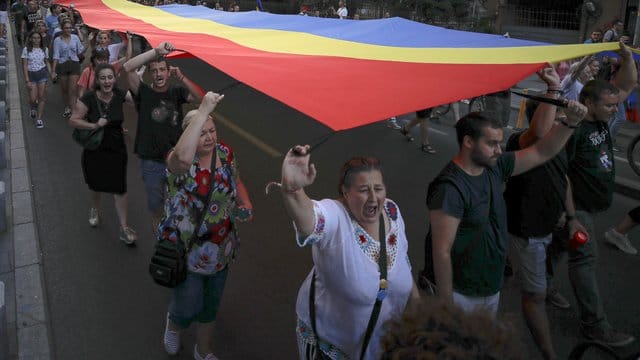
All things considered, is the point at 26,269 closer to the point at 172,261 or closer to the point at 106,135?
the point at 106,135

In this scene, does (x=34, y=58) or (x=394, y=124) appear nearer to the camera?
(x=34, y=58)

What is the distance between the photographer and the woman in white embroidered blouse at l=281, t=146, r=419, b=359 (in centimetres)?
264

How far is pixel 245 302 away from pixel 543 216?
253 cm

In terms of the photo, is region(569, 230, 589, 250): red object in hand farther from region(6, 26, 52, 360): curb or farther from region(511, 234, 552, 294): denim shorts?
region(6, 26, 52, 360): curb

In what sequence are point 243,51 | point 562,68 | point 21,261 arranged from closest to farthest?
point 243,51
point 21,261
point 562,68

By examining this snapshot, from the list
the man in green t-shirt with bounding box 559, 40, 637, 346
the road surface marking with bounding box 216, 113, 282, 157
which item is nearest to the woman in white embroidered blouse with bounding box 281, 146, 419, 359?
the man in green t-shirt with bounding box 559, 40, 637, 346

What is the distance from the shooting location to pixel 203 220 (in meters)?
3.72

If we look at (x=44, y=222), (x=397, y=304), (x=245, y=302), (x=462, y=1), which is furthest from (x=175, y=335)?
(x=462, y=1)

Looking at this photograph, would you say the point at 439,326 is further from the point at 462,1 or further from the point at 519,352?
the point at 462,1

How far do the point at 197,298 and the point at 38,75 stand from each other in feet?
28.8

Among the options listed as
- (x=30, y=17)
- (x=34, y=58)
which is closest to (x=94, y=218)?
(x=34, y=58)

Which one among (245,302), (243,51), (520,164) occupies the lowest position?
(245,302)

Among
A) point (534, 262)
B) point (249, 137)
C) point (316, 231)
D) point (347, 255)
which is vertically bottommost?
point (249, 137)

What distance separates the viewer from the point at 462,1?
78.9ft
